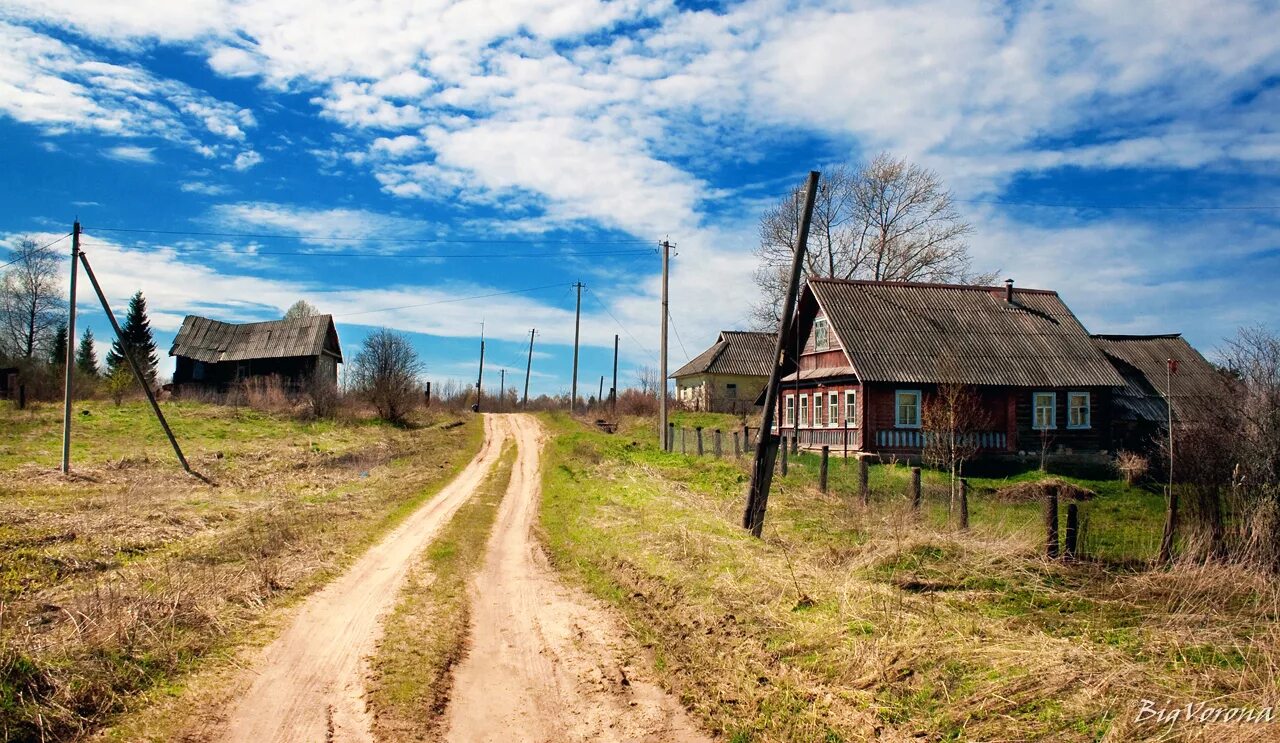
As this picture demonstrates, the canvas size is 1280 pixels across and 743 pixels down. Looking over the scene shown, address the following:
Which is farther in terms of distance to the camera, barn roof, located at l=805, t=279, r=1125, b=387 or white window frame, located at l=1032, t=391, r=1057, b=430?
white window frame, located at l=1032, t=391, r=1057, b=430


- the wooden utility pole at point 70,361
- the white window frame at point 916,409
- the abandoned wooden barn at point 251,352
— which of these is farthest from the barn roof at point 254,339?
the white window frame at point 916,409

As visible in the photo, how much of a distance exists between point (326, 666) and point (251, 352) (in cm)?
5290

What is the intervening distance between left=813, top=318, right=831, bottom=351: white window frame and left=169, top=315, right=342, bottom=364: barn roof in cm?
3418

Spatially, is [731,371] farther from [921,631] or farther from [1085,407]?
[921,631]

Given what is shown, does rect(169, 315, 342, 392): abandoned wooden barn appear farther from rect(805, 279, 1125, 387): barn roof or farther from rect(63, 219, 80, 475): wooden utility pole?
rect(805, 279, 1125, 387): barn roof

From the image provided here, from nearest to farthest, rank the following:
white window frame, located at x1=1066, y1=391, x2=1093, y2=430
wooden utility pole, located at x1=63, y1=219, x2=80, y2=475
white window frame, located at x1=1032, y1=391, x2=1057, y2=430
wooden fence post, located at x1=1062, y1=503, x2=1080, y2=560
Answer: wooden fence post, located at x1=1062, y1=503, x2=1080, y2=560 → wooden utility pole, located at x1=63, y1=219, x2=80, y2=475 → white window frame, located at x1=1032, y1=391, x2=1057, y2=430 → white window frame, located at x1=1066, y1=391, x2=1093, y2=430

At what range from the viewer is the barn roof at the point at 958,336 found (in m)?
30.9

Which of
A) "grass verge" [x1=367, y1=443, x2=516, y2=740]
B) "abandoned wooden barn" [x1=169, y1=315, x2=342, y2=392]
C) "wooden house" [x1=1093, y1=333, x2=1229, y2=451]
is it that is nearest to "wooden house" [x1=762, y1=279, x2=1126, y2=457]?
"wooden house" [x1=1093, y1=333, x2=1229, y2=451]

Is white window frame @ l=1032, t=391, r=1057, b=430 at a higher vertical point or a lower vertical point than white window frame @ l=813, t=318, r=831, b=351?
lower

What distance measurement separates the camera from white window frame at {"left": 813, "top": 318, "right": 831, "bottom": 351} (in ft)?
109

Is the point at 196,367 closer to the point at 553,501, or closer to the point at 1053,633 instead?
the point at 553,501

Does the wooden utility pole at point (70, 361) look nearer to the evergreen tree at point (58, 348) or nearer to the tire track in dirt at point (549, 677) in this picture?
the tire track in dirt at point (549, 677)

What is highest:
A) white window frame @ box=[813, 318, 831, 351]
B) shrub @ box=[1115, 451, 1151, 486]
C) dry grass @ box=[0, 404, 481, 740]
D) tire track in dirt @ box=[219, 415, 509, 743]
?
white window frame @ box=[813, 318, 831, 351]

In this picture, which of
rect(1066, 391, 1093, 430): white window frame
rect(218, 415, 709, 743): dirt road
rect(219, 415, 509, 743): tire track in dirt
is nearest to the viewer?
rect(219, 415, 509, 743): tire track in dirt
